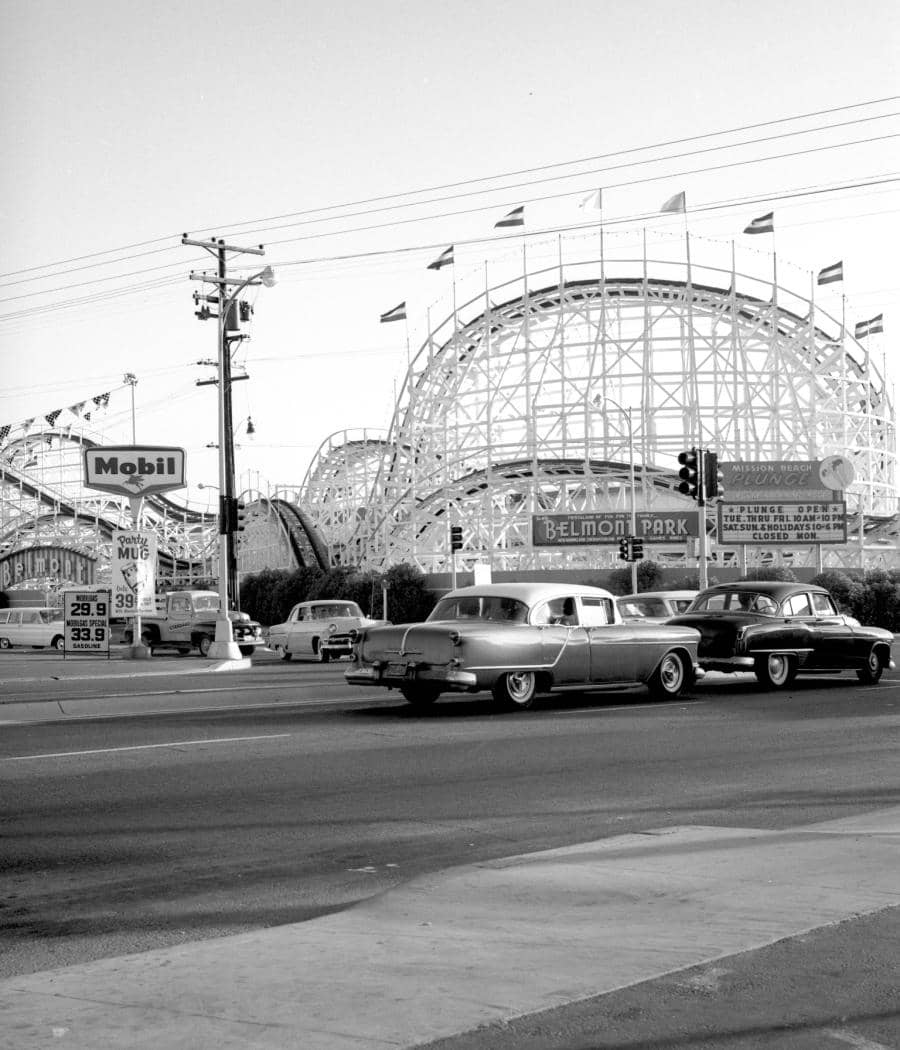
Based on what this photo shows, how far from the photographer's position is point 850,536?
64.4 metres

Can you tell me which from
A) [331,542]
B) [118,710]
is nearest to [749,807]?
[118,710]

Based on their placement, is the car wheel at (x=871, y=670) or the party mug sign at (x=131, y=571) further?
the party mug sign at (x=131, y=571)

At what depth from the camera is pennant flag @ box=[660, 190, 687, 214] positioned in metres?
47.7

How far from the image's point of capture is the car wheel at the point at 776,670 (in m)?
20.0

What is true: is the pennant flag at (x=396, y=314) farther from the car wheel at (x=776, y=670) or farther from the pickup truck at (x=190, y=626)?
the car wheel at (x=776, y=670)

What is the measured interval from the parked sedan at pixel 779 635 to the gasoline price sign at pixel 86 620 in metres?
16.9

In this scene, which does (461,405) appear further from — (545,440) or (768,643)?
(768,643)

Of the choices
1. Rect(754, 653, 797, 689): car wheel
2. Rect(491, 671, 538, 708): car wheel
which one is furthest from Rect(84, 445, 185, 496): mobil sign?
Rect(491, 671, 538, 708): car wheel

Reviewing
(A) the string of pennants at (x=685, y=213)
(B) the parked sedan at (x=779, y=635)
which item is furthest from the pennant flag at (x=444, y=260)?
(B) the parked sedan at (x=779, y=635)

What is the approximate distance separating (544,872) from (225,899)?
5.44ft

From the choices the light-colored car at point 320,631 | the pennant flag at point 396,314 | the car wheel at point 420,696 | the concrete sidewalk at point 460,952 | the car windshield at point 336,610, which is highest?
the pennant flag at point 396,314

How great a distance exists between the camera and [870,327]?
2437 inches

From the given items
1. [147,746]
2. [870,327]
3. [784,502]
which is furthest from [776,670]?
[870,327]

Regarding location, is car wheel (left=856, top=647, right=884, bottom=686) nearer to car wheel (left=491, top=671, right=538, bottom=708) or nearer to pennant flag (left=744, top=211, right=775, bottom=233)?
car wheel (left=491, top=671, right=538, bottom=708)
